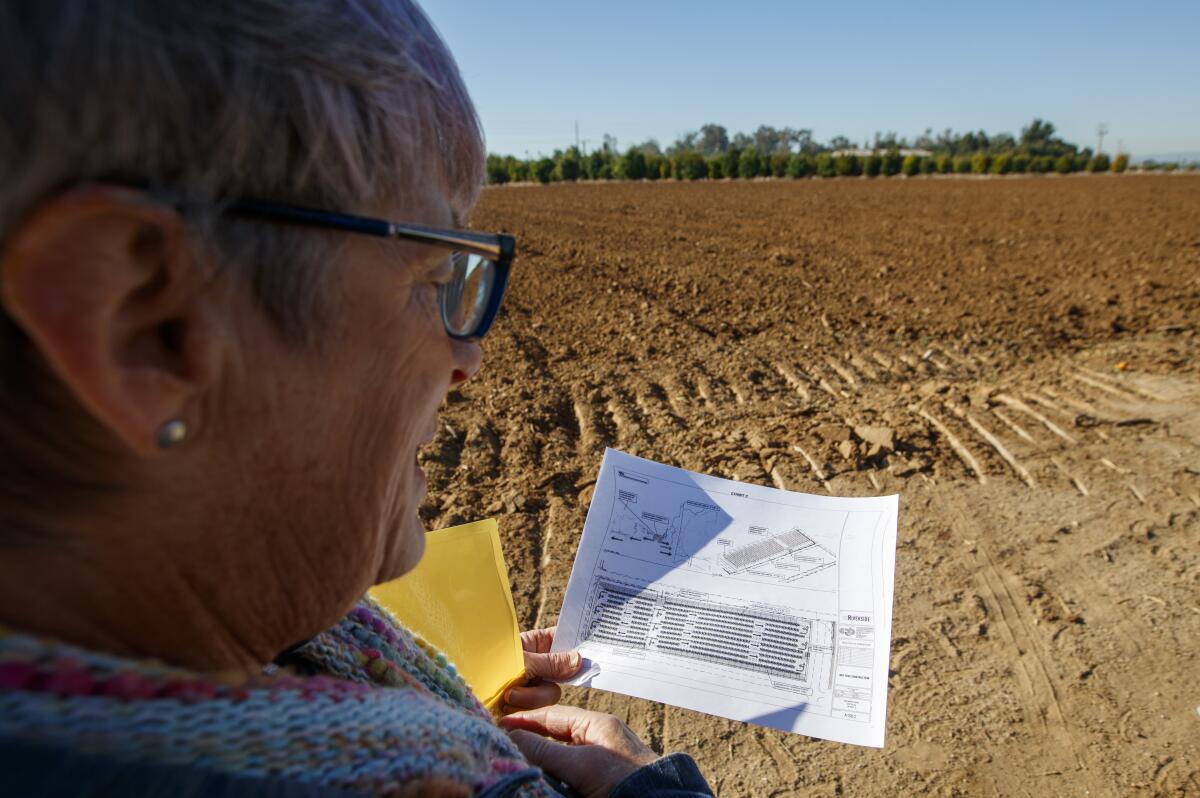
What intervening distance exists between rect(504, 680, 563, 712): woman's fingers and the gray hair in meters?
1.19

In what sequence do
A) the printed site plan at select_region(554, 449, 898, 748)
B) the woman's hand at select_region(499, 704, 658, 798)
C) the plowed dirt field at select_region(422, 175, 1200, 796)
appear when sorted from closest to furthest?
the woman's hand at select_region(499, 704, 658, 798)
the printed site plan at select_region(554, 449, 898, 748)
the plowed dirt field at select_region(422, 175, 1200, 796)

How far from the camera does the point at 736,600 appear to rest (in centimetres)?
178

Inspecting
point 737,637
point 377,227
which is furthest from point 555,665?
point 377,227

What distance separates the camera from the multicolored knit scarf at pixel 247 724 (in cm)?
61

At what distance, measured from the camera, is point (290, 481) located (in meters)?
0.81

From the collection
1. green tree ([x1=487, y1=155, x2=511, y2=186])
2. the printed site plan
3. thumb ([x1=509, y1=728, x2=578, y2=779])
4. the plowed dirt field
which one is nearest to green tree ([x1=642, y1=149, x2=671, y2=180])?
green tree ([x1=487, y1=155, x2=511, y2=186])

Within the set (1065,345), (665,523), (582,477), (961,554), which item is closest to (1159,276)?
(1065,345)

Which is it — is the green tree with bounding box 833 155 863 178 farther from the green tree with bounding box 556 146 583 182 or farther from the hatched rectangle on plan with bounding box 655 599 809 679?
the hatched rectangle on plan with bounding box 655 599 809 679

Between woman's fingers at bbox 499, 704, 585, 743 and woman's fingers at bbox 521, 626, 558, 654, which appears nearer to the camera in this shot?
woman's fingers at bbox 499, 704, 585, 743

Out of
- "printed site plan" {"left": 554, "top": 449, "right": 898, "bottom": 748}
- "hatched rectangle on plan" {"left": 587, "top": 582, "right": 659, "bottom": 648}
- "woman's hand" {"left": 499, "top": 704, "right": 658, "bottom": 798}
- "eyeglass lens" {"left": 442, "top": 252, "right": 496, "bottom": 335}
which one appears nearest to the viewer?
"eyeglass lens" {"left": 442, "top": 252, "right": 496, "bottom": 335}

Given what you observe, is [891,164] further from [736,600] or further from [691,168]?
[736,600]

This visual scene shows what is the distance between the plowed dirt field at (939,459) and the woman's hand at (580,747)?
1.39 meters

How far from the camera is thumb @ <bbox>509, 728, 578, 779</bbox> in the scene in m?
1.46

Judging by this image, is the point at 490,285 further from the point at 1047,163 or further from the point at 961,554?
the point at 1047,163
